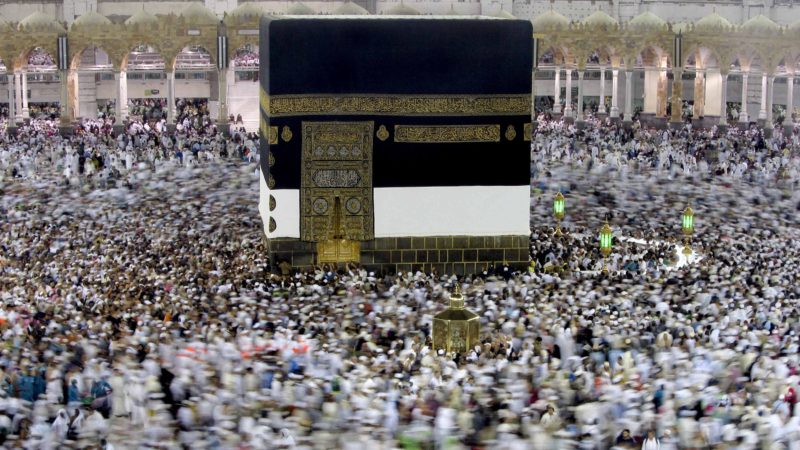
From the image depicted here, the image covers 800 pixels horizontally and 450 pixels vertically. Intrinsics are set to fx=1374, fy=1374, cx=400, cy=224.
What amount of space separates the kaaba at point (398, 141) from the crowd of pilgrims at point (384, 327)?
0.50 metres

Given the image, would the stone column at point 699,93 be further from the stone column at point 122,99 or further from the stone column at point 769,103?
the stone column at point 122,99

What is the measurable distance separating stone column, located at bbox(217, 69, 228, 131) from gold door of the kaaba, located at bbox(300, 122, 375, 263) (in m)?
11.9

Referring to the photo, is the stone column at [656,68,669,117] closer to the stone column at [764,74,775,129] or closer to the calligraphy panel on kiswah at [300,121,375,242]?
the stone column at [764,74,775,129]

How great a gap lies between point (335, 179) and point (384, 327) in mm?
4212

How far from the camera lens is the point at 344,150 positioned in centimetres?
1711

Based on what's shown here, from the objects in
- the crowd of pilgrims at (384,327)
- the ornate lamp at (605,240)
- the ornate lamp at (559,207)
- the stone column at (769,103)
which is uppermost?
the stone column at (769,103)

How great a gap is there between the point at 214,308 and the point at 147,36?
52.2 feet

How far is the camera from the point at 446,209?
17.2 metres

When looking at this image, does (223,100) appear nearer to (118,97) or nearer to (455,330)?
(118,97)

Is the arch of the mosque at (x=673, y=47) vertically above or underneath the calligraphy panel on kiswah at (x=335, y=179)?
above

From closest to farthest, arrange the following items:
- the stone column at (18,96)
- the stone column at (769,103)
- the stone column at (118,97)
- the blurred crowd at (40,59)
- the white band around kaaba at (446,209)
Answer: the white band around kaaba at (446,209) < the stone column at (118,97) < the stone column at (18,96) < the stone column at (769,103) < the blurred crowd at (40,59)

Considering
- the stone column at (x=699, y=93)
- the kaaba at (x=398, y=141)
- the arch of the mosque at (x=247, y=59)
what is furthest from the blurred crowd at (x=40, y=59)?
the kaaba at (x=398, y=141)

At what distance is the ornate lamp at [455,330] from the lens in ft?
42.2

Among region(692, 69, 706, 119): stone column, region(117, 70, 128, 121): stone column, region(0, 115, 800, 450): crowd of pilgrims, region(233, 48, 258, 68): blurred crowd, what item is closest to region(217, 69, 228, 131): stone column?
region(117, 70, 128, 121): stone column
